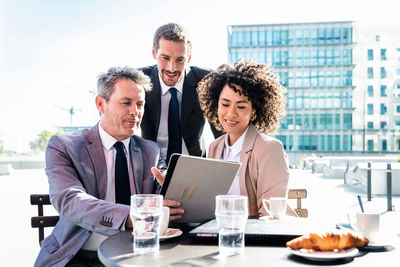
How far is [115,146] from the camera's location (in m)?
2.74

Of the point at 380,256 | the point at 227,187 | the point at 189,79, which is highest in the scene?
the point at 189,79

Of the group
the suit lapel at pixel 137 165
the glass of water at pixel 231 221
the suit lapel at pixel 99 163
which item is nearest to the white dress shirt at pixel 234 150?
the suit lapel at pixel 137 165

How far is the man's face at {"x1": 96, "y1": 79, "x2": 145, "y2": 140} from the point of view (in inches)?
108

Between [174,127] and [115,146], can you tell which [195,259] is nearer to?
[115,146]

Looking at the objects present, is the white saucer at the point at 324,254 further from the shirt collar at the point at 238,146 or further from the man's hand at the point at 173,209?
the shirt collar at the point at 238,146

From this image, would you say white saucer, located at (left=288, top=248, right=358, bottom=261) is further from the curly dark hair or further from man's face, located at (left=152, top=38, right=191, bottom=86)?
man's face, located at (left=152, top=38, right=191, bottom=86)

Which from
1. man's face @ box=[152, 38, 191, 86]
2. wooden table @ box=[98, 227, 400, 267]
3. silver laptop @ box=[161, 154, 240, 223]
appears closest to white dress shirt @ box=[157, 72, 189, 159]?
man's face @ box=[152, 38, 191, 86]

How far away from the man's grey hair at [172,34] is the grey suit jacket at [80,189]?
107 cm

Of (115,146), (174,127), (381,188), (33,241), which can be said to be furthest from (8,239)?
(381,188)

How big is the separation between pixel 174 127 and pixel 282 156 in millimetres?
1394

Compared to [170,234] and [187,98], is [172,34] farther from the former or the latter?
[170,234]

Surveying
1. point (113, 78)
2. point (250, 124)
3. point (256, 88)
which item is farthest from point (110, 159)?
point (256, 88)

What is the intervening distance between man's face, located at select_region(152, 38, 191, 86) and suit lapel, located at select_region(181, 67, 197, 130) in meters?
0.23

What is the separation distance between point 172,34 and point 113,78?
95 centimetres
